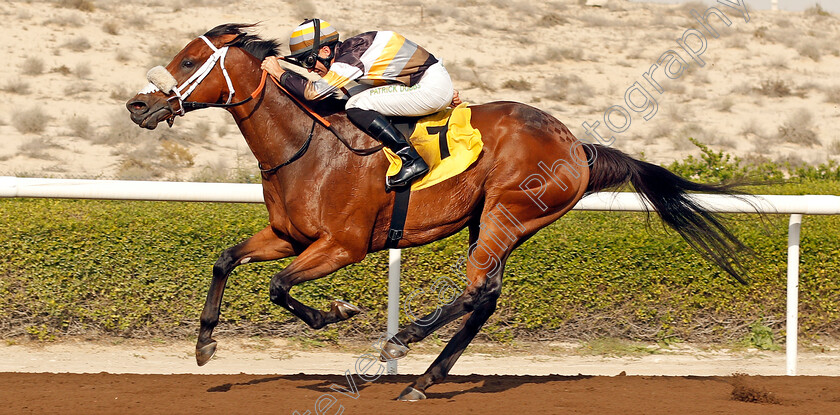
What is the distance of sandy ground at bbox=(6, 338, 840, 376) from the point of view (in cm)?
544

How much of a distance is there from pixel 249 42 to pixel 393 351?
5.43ft

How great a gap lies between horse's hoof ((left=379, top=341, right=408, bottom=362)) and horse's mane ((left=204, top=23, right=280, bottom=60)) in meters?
1.54

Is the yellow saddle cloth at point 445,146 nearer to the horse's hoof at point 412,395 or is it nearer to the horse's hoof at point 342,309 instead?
the horse's hoof at point 342,309

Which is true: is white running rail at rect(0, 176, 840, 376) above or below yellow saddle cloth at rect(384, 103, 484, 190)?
below

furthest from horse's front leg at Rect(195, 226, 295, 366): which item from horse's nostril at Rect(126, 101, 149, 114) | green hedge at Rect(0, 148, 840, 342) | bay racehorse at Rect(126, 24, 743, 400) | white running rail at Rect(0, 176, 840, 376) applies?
green hedge at Rect(0, 148, 840, 342)

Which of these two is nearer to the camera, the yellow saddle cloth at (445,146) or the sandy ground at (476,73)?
the yellow saddle cloth at (445,146)

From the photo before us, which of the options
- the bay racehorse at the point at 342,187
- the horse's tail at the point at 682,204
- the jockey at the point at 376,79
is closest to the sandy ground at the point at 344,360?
the horse's tail at the point at 682,204

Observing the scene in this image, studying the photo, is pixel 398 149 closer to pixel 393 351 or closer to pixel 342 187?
pixel 342 187

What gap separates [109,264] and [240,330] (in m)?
0.94

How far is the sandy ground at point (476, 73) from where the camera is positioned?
1408cm

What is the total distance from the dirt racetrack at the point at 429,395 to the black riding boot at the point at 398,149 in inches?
40.7

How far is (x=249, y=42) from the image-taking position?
436cm

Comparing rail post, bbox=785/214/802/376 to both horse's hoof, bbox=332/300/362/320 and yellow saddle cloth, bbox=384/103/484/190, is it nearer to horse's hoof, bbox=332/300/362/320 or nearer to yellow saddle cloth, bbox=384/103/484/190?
yellow saddle cloth, bbox=384/103/484/190

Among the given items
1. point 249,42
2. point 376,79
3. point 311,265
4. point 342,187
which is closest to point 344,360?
point 311,265
